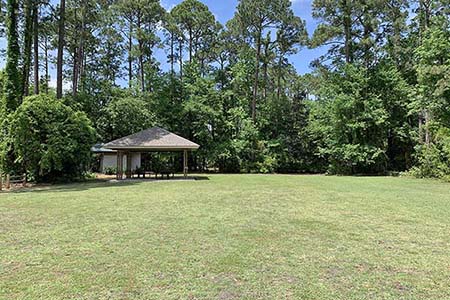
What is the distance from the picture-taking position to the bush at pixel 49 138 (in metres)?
15.6

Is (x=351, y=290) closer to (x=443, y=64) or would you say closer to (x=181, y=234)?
(x=181, y=234)

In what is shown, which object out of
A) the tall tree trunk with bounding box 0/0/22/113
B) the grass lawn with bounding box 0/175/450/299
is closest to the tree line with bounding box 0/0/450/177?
the tall tree trunk with bounding box 0/0/22/113

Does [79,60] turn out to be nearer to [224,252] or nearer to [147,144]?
[147,144]

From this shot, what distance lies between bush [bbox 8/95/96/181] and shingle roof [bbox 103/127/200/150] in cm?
153

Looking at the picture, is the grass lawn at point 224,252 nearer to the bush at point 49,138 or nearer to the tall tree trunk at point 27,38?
the bush at point 49,138

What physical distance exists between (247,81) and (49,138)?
20016 millimetres

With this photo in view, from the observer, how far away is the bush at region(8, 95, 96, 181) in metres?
15.6

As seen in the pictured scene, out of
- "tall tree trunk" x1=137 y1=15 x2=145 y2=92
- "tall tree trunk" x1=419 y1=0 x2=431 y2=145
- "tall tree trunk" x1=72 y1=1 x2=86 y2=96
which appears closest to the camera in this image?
"tall tree trunk" x1=419 y1=0 x2=431 y2=145

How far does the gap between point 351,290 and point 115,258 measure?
315 centimetres

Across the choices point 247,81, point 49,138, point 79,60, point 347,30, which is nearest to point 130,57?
point 79,60

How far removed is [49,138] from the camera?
1608cm

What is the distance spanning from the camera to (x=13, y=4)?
677 inches

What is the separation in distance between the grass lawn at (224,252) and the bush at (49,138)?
298 inches

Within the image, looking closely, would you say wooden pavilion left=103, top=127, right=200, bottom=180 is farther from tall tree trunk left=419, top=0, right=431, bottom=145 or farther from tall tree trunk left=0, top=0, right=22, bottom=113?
tall tree trunk left=419, top=0, right=431, bottom=145
